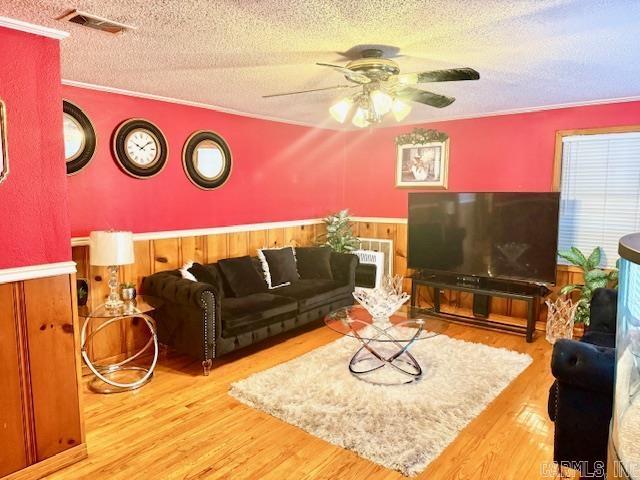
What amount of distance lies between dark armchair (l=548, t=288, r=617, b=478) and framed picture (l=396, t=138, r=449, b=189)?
360cm

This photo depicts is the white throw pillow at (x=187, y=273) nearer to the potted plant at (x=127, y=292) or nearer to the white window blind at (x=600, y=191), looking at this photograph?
the potted plant at (x=127, y=292)

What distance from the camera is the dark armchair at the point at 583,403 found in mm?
2162

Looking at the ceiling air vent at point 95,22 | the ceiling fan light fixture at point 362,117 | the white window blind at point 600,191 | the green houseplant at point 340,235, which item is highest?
the ceiling air vent at point 95,22

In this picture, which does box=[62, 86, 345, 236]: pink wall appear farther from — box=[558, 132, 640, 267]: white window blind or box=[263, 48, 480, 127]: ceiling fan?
box=[558, 132, 640, 267]: white window blind

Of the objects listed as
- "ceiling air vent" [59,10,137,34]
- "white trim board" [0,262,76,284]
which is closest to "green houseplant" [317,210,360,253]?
"white trim board" [0,262,76,284]

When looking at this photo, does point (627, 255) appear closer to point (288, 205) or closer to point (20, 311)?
point (20, 311)

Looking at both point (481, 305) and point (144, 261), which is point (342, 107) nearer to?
point (144, 261)

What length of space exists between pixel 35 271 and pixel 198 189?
242 cm

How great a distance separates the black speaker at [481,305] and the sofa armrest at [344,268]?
4.63 ft

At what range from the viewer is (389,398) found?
321 cm

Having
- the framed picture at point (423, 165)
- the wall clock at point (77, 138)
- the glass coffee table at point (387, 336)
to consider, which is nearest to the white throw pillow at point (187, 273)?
the wall clock at point (77, 138)

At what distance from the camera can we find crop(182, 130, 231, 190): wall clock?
4533mm

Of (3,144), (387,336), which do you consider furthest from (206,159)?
(387,336)

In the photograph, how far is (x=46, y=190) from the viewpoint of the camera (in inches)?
93.7
